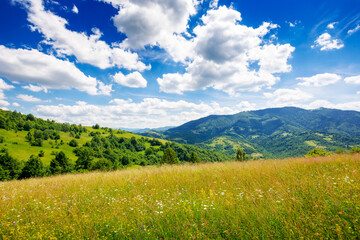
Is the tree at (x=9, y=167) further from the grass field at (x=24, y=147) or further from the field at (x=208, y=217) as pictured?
the field at (x=208, y=217)

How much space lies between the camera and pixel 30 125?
5039 inches

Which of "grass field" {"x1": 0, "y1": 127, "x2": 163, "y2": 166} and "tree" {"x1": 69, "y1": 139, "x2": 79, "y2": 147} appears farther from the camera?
"tree" {"x1": 69, "y1": 139, "x2": 79, "y2": 147}

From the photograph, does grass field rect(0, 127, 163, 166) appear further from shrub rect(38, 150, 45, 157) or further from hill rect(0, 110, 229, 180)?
shrub rect(38, 150, 45, 157)

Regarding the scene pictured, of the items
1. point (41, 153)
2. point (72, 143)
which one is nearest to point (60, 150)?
point (41, 153)

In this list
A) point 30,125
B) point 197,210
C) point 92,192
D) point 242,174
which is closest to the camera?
point 197,210

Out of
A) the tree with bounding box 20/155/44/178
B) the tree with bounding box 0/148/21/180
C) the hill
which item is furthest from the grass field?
the tree with bounding box 0/148/21/180

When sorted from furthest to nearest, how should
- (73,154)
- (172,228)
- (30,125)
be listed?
1. (30,125)
2. (73,154)
3. (172,228)

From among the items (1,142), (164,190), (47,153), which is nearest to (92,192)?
(164,190)

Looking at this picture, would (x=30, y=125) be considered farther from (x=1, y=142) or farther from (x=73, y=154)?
(x=73, y=154)

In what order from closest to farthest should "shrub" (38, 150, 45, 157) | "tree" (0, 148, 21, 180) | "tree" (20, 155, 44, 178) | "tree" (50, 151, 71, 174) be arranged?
1. "tree" (0, 148, 21, 180)
2. "tree" (20, 155, 44, 178)
3. "tree" (50, 151, 71, 174)
4. "shrub" (38, 150, 45, 157)

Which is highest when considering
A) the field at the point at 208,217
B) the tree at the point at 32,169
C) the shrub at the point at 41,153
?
the field at the point at 208,217

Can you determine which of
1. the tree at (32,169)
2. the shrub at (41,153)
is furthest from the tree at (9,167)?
the shrub at (41,153)

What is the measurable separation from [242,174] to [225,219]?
140 inches

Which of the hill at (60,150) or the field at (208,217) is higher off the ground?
the field at (208,217)
